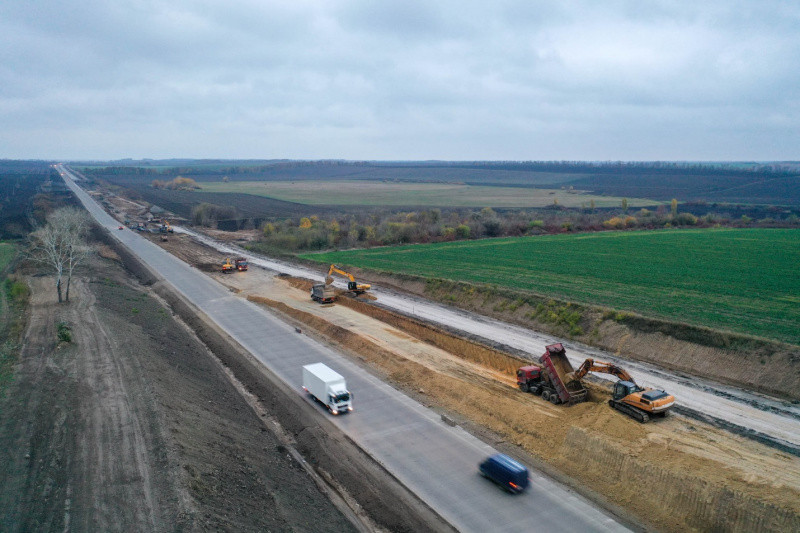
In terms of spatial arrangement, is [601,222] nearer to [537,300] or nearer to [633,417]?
[537,300]

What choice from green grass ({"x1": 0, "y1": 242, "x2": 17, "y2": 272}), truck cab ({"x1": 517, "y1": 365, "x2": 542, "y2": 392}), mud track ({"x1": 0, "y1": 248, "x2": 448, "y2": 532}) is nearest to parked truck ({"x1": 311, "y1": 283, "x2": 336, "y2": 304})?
mud track ({"x1": 0, "y1": 248, "x2": 448, "y2": 532})

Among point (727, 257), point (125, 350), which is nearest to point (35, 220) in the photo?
point (125, 350)

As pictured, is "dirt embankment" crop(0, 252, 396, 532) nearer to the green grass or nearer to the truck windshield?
the truck windshield

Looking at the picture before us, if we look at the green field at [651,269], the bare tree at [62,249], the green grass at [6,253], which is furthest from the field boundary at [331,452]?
the green grass at [6,253]

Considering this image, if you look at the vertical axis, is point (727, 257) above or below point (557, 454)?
above

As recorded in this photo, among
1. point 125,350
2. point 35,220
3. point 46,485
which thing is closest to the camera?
point 46,485

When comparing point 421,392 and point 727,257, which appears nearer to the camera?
point 421,392
